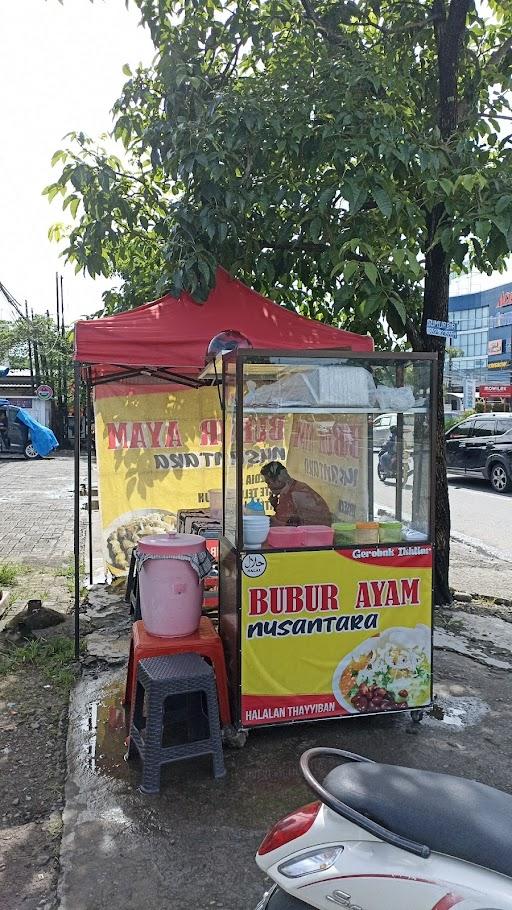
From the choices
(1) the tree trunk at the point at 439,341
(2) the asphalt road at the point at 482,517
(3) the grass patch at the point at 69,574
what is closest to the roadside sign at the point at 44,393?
(2) the asphalt road at the point at 482,517

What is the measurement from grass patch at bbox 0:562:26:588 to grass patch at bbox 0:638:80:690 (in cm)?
214

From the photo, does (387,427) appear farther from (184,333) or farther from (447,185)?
(447,185)

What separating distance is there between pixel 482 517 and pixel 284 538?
954cm

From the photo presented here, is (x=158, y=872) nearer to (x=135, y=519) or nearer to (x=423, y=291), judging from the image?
(x=135, y=519)

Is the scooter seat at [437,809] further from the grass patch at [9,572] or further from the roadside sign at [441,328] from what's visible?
the grass patch at [9,572]

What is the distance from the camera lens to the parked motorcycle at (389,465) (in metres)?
4.40

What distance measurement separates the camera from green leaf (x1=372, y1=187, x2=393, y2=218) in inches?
186

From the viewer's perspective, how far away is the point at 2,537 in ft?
33.9

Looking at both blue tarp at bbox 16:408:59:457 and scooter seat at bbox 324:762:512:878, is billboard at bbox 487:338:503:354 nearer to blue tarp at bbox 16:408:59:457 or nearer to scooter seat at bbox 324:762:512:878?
blue tarp at bbox 16:408:59:457

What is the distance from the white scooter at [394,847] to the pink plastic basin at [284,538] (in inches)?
76.7

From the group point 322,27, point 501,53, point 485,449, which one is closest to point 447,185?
point 322,27

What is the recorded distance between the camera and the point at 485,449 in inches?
652

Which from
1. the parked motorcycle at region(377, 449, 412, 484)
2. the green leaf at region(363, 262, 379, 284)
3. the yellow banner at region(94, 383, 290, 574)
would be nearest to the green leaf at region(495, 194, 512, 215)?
the green leaf at region(363, 262, 379, 284)

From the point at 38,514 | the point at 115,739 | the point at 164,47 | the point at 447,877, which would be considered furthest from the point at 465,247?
the point at 38,514
